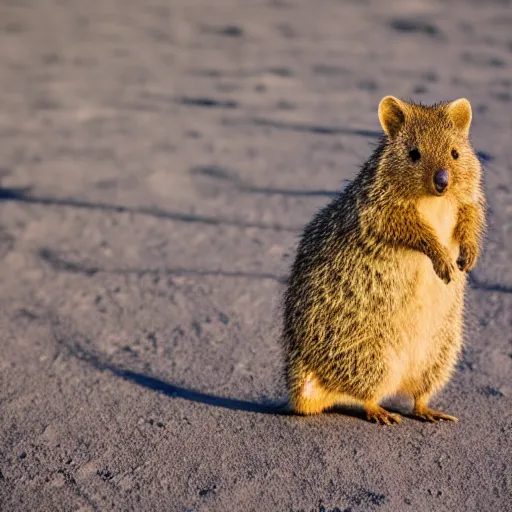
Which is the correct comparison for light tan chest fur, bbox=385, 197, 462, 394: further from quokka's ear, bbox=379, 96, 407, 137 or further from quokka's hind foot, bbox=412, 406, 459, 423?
quokka's ear, bbox=379, 96, 407, 137

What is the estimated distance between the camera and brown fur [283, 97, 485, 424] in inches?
161

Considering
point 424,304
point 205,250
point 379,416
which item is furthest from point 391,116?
point 205,250

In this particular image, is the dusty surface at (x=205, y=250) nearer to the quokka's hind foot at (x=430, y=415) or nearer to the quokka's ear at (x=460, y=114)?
the quokka's hind foot at (x=430, y=415)

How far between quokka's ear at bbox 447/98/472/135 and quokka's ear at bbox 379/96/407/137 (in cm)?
23

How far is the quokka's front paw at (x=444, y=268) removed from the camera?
3943 mm

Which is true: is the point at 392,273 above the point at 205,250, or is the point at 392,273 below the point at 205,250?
→ above

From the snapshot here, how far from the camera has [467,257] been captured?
13.5 feet

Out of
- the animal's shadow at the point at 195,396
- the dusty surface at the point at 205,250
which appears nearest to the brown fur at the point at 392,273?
the animal's shadow at the point at 195,396

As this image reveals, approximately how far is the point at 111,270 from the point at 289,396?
2.09 meters

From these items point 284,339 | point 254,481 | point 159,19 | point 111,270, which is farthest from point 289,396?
point 159,19

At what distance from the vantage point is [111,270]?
19.6 ft

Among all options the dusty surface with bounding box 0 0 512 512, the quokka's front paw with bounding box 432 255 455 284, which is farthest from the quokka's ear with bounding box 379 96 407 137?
the quokka's front paw with bounding box 432 255 455 284

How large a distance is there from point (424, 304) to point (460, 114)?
0.96 m

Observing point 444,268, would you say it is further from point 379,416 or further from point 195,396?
point 195,396
